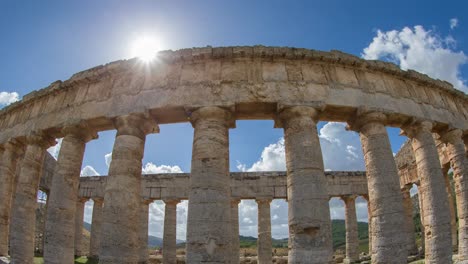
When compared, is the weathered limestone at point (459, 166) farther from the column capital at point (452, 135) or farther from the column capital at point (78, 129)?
the column capital at point (78, 129)

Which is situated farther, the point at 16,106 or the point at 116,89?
the point at 16,106

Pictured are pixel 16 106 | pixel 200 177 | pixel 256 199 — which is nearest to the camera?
pixel 200 177

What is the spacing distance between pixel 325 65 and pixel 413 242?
51.1 ft

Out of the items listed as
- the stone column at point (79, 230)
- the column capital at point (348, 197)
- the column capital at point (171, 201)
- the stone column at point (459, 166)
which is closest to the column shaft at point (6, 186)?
the stone column at point (79, 230)

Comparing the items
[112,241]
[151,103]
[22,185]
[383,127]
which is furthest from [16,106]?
[383,127]

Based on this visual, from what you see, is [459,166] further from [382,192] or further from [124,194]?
[124,194]

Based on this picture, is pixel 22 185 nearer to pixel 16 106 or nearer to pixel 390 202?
pixel 16 106

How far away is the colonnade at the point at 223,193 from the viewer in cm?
1214

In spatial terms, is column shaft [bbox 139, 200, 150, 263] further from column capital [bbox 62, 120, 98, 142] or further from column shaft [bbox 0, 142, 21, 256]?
column capital [bbox 62, 120, 98, 142]

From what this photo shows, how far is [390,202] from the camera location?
1328 centimetres

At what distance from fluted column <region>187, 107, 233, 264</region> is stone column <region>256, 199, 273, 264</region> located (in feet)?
43.8

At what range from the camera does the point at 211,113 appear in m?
13.7

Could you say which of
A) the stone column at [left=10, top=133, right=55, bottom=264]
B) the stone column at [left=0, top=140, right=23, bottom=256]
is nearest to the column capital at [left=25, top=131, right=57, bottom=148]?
the stone column at [left=10, top=133, right=55, bottom=264]

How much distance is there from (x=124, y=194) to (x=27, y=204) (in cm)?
601
